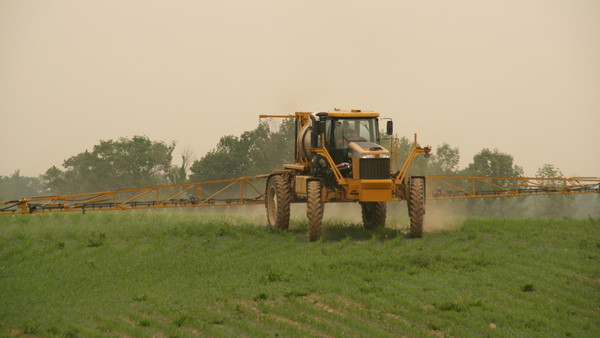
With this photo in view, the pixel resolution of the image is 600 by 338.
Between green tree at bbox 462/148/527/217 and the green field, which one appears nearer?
the green field

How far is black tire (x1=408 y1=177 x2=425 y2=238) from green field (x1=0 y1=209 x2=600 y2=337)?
1.49 feet

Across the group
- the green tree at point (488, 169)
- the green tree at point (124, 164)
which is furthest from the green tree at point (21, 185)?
the green tree at point (488, 169)

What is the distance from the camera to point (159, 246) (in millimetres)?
20719

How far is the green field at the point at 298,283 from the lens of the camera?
1274 centimetres

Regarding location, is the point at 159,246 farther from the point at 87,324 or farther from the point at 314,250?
the point at 87,324

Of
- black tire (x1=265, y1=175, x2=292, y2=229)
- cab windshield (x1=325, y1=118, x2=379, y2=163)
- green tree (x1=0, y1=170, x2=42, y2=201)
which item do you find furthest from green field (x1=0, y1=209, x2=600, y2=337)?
green tree (x1=0, y1=170, x2=42, y2=201)

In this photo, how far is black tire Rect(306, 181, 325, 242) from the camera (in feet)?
69.3

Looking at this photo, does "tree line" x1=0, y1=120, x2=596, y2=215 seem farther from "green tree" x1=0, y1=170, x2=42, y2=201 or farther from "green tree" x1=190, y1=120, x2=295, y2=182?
"green tree" x1=0, y1=170, x2=42, y2=201

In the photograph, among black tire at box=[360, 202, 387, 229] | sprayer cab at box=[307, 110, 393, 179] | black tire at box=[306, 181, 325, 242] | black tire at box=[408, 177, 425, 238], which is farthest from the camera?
black tire at box=[360, 202, 387, 229]

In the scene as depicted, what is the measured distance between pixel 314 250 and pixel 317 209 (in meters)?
1.83

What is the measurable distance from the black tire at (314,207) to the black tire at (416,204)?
106 inches

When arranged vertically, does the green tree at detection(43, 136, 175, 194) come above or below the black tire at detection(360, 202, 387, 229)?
above

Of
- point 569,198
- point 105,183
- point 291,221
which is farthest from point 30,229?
point 569,198

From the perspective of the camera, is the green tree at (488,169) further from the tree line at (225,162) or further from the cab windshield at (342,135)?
the cab windshield at (342,135)
